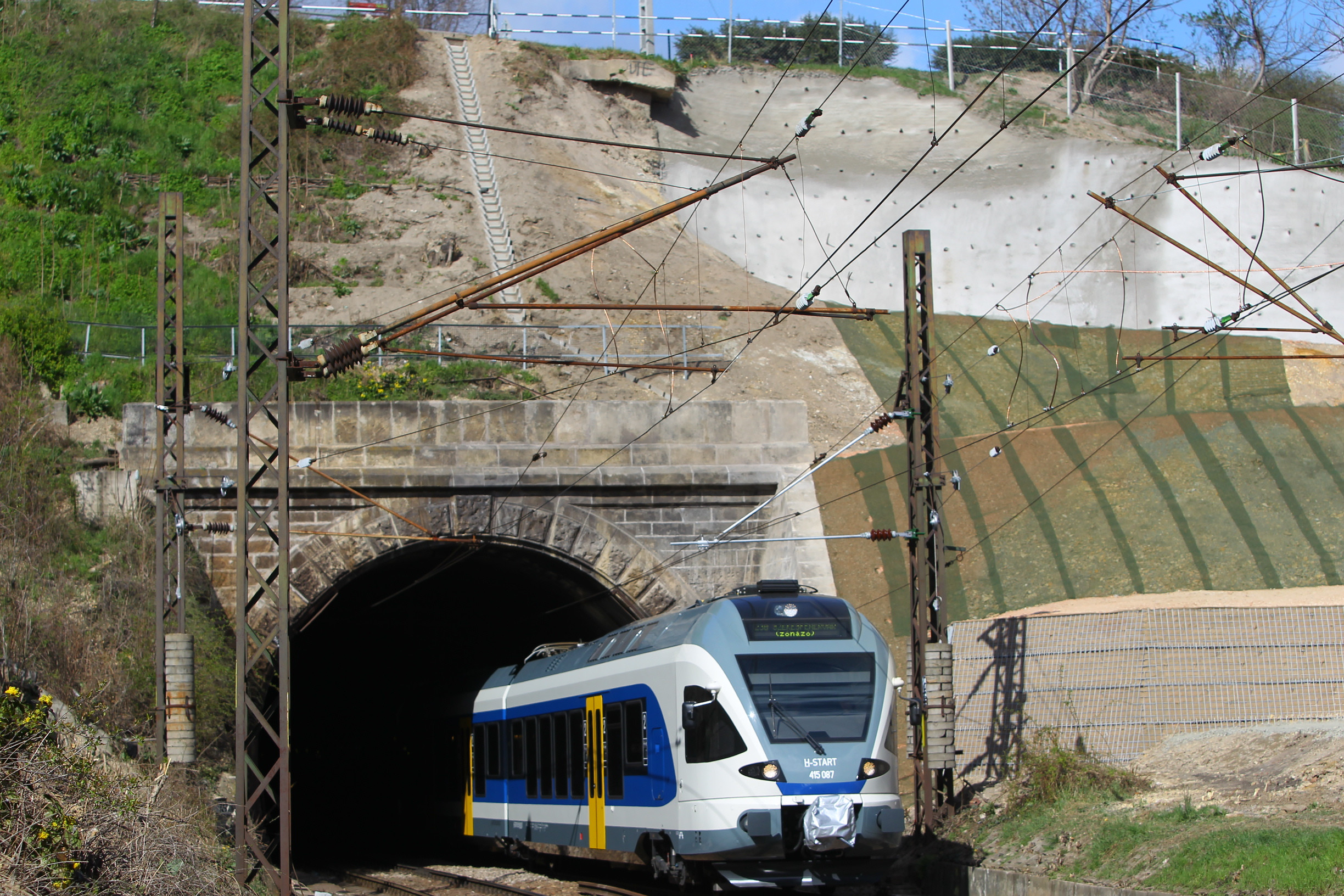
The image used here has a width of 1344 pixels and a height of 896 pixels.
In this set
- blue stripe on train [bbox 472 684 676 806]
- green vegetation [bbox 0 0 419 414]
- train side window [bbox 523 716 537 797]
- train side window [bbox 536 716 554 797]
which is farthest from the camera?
green vegetation [bbox 0 0 419 414]

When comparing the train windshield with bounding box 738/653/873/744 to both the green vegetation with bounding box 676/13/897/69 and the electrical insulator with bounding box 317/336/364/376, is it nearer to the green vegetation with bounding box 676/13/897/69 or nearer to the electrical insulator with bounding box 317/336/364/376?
the electrical insulator with bounding box 317/336/364/376

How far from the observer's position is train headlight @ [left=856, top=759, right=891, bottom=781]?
1223cm

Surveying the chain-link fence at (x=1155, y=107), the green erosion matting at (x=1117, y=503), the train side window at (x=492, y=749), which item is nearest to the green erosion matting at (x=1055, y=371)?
the green erosion matting at (x=1117, y=503)

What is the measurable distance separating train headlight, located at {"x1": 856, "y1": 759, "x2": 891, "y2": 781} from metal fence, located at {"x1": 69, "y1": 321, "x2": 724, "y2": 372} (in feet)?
43.7

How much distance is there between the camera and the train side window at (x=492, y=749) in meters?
19.5

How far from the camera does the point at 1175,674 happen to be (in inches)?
612

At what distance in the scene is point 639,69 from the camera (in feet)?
143

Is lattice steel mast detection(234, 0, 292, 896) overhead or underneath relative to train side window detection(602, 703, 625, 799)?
overhead

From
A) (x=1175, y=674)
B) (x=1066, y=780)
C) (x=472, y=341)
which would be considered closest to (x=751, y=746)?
(x=1066, y=780)

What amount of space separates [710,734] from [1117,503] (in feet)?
42.2

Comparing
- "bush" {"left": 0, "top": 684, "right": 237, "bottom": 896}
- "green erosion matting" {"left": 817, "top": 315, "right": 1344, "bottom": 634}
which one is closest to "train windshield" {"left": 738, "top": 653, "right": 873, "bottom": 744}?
"bush" {"left": 0, "top": 684, "right": 237, "bottom": 896}

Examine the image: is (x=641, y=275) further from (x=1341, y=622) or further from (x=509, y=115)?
(x=1341, y=622)

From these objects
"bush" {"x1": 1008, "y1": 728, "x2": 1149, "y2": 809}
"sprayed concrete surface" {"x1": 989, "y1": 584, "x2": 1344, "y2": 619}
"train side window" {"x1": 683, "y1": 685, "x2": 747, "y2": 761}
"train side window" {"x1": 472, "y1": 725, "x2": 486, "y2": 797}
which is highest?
"sprayed concrete surface" {"x1": 989, "y1": 584, "x2": 1344, "y2": 619}

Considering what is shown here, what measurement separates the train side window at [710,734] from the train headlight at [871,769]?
1.12 metres
